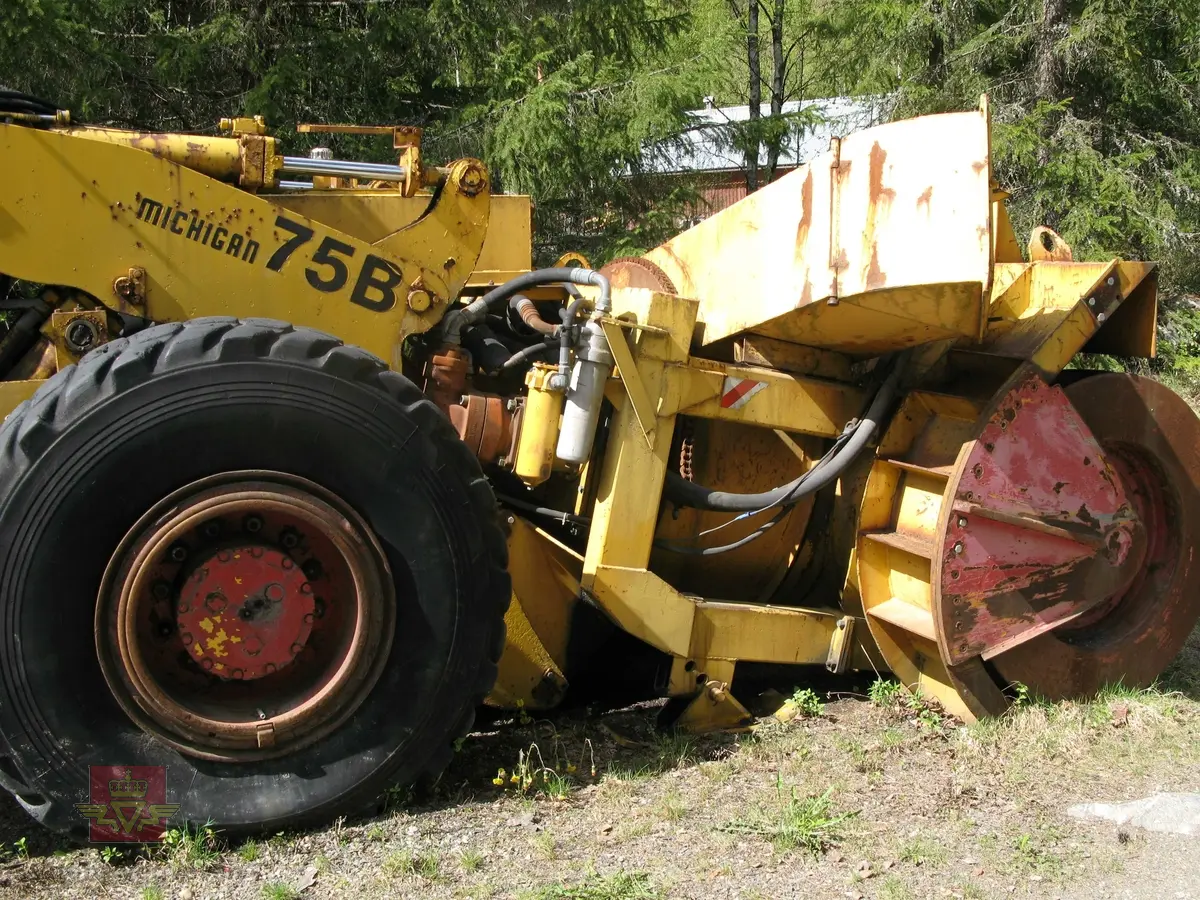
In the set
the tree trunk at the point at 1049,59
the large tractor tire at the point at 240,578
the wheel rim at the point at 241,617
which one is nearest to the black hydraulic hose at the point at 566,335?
the large tractor tire at the point at 240,578

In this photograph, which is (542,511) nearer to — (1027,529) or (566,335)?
(566,335)

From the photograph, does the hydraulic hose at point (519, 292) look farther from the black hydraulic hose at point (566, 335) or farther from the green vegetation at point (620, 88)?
the green vegetation at point (620, 88)

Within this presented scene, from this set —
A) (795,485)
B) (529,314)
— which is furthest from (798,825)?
(529,314)

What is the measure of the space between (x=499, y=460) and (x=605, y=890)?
62.8 inches

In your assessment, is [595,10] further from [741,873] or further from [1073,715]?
[741,873]

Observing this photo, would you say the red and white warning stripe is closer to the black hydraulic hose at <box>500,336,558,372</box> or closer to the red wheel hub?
the black hydraulic hose at <box>500,336,558,372</box>

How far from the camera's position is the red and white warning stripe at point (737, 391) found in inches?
166

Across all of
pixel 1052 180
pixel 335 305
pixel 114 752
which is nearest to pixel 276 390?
pixel 335 305

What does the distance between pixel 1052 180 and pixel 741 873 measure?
9.77 m

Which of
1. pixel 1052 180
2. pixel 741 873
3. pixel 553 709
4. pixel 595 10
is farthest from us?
pixel 1052 180

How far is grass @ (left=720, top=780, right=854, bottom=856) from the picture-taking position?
3338 millimetres

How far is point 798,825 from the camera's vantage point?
3.40 meters

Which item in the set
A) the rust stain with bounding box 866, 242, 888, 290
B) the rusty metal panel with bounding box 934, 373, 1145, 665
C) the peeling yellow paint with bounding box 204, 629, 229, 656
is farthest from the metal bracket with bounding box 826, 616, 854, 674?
the peeling yellow paint with bounding box 204, 629, 229, 656

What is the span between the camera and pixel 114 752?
318 centimetres
